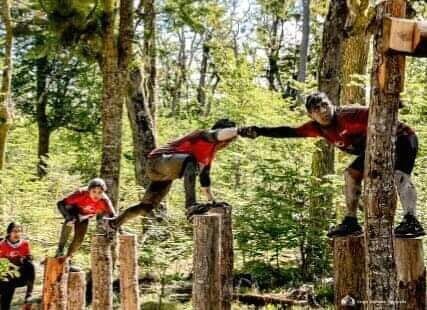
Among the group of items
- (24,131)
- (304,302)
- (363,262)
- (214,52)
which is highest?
(214,52)

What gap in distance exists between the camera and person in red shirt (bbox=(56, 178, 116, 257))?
8.05 metres

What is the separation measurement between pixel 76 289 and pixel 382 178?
16.8 ft

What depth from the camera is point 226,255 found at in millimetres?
6164

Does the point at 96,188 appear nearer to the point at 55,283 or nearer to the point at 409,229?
the point at 55,283

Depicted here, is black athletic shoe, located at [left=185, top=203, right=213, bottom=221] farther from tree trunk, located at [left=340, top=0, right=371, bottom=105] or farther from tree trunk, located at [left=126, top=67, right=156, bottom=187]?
tree trunk, located at [left=126, top=67, right=156, bottom=187]

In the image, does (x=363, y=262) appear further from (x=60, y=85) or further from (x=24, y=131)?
(x=24, y=131)

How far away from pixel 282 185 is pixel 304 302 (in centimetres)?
182

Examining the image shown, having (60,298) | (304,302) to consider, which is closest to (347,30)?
(304,302)

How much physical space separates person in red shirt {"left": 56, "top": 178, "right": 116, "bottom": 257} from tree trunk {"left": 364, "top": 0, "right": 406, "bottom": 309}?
406 centimetres

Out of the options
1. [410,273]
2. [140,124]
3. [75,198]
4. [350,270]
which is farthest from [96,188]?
[140,124]

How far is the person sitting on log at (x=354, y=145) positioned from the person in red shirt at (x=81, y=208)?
9.98ft

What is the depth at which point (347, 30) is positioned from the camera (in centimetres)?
1086

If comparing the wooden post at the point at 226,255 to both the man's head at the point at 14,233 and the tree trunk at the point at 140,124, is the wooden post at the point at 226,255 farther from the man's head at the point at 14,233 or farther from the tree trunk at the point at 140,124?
the tree trunk at the point at 140,124

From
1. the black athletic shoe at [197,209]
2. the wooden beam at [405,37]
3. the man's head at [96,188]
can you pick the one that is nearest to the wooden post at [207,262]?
the black athletic shoe at [197,209]
